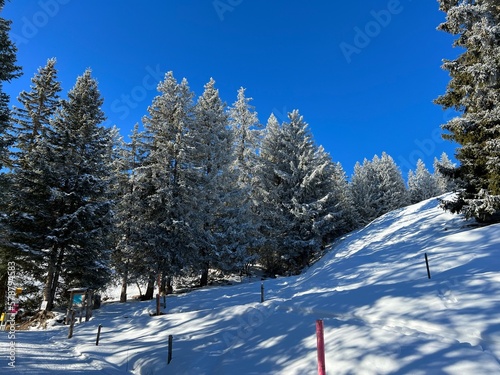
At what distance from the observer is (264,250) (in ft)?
88.5

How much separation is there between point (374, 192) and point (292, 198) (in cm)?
2111

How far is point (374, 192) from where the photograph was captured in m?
42.0

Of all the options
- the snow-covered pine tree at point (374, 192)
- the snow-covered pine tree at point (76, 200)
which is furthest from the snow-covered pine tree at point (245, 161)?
the snow-covered pine tree at point (374, 192)

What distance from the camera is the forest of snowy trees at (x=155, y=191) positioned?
17141 millimetres

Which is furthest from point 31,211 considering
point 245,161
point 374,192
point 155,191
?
point 374,192

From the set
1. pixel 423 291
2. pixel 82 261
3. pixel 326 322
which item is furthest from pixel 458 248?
pixel 82 261

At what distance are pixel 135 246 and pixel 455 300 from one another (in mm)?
18235

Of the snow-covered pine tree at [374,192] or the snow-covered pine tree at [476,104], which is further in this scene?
the snow-covered pine tree at [374,192]

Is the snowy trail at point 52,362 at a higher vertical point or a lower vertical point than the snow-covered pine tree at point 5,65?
lower

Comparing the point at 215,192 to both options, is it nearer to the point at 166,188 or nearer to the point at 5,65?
the point at 166,188

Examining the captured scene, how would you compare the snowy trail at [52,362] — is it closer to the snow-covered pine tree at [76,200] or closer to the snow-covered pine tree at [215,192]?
the snow-covered pine tree at [76,200]

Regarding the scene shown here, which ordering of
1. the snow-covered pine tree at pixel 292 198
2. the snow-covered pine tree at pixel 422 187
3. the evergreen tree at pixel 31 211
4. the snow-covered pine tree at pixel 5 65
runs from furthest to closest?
1. the snow-covered pine tree at pixel 422 187
2. the snow-covered pine tree at pixel 292 198
3. the evergreen tree at pixel 31 211
4. the snow-covered pine tree at pixel 5 65

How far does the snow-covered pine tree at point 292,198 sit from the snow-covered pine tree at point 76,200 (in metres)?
12.9

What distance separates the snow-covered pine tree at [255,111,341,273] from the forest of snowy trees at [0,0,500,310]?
0.12 meters
